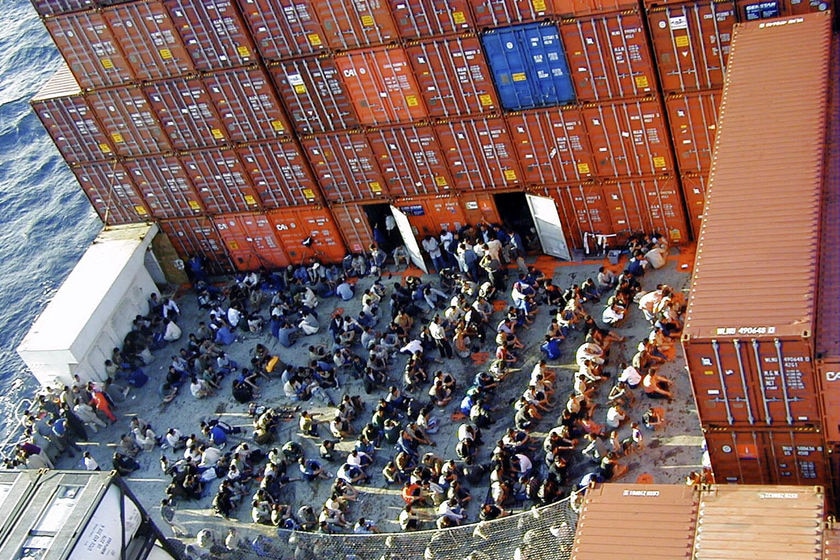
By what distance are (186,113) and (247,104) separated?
8.20 feet

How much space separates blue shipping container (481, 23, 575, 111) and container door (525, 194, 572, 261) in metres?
3.68

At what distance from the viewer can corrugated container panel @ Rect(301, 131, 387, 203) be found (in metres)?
39.4

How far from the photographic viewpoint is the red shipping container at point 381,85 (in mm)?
36438

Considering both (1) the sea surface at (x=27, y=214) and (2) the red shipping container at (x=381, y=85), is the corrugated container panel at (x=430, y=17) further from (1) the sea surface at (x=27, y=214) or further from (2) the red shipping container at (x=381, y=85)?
(1) the sea surface at (x=27, y=214)

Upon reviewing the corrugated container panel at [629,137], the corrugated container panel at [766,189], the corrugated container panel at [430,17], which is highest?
the corrugated container panel at [430,17]

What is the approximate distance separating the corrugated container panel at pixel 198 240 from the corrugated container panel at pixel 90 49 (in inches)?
247

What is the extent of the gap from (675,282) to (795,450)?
10.9m

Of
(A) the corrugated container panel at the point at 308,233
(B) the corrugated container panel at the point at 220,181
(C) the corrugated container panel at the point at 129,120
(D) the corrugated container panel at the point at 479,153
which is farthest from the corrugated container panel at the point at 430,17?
(C) the corrugated container panel at the point at 129,120

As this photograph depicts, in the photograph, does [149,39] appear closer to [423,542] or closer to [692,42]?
[692,42]

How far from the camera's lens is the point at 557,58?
34500mm

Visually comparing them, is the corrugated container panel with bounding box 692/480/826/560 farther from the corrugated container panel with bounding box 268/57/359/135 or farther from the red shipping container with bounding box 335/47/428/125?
the corrugated container panel with bounding box 268/57/359/135

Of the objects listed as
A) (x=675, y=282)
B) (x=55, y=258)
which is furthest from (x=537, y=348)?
(x=55, y=258)

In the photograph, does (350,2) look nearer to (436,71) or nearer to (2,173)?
(436,71)

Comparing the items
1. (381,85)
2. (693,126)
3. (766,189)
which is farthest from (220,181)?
(766,189)
